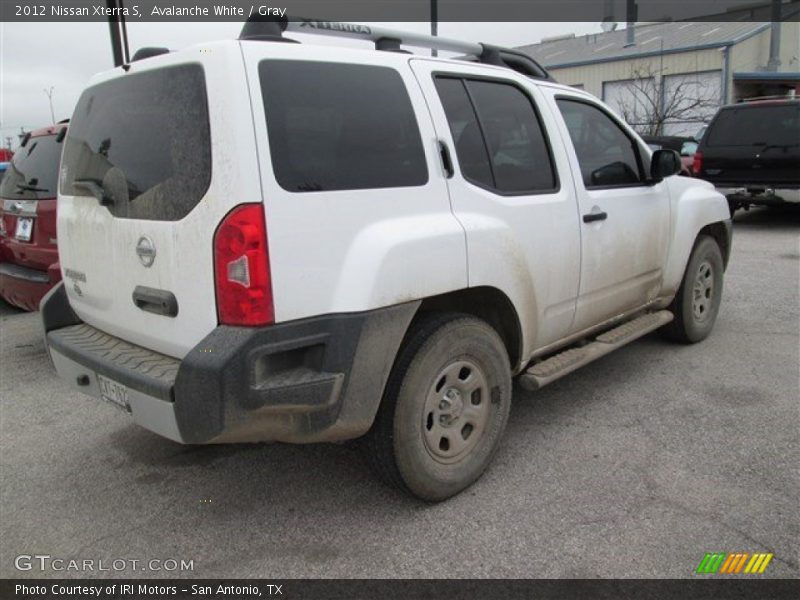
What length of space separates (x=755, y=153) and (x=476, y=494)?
954 cm

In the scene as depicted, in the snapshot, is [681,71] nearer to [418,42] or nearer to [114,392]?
[418,42]

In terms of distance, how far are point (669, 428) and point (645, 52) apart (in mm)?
27659

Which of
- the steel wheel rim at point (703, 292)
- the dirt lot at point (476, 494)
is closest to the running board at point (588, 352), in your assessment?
the dirt lot at point (476, 494)

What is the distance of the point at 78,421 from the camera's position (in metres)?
4.13

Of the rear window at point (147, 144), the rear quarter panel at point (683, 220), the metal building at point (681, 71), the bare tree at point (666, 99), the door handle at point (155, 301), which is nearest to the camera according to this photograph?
the rear window at point (147, 144)

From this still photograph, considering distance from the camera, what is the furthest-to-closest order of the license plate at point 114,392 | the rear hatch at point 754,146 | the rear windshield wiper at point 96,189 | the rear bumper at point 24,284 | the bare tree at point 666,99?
the bare tree at point 666,99 → the rear hatch at point 754,146 → the rear bumper at point 24,284 → the rear windshield wiper at point 96,189 → the license plate at point 114,392

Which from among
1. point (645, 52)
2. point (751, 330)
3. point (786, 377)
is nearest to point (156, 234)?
point (786, 377)

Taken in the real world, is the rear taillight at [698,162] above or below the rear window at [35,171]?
below

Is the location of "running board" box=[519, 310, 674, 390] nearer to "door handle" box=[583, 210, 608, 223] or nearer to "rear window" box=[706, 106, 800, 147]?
"door handle" box=[583, 210, 608, 223]

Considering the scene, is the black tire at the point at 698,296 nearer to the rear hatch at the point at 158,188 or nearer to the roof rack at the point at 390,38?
the roof rack at the point at 390,38

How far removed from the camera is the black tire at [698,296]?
492 cm

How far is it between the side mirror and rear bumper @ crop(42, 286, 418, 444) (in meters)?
2.42
